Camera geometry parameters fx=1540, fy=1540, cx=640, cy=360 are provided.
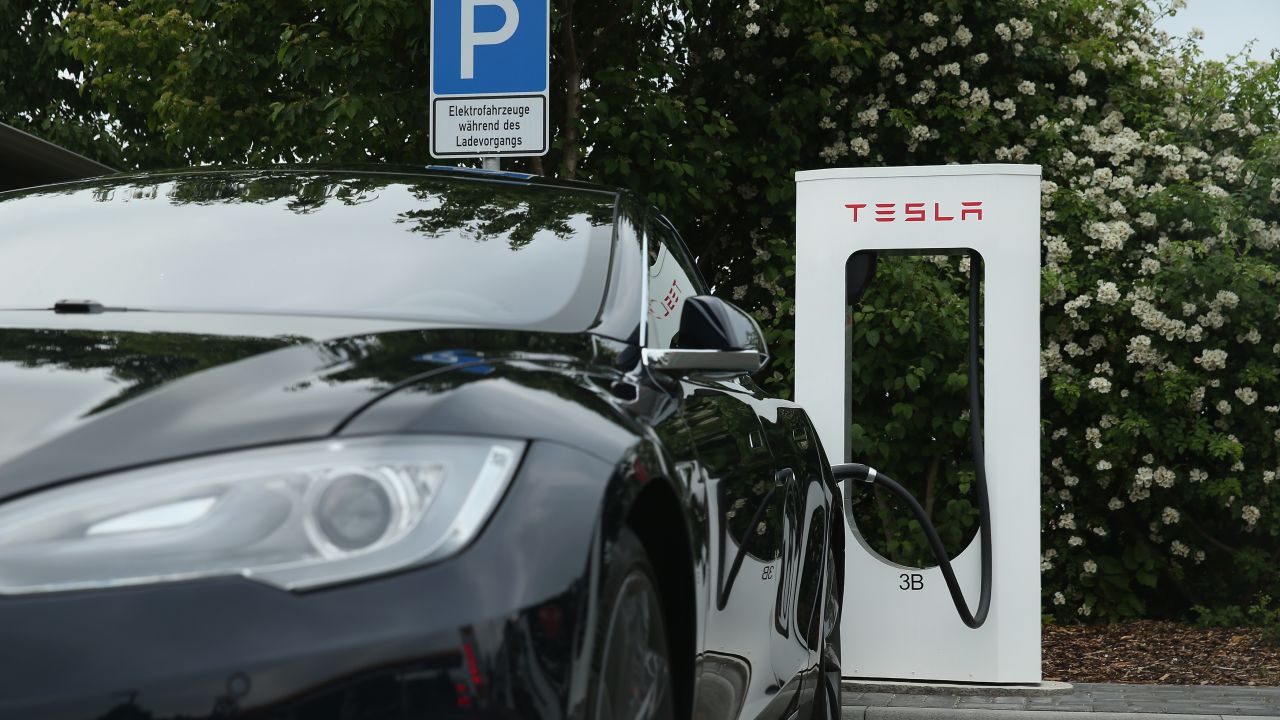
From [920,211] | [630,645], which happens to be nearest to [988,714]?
[920,211]

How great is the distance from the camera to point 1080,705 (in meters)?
5.98

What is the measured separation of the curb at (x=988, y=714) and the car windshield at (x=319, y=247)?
3.11 meters

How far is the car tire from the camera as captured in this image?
6.21ft

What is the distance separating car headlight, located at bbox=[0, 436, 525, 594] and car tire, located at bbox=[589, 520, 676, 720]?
243 millimetres

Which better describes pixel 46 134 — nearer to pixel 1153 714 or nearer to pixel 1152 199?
pixel 1152 199

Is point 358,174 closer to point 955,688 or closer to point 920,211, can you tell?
point 920,211

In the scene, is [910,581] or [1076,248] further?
[1076,248]

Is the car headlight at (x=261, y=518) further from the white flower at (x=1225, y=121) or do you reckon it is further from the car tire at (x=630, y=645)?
the white flower at (x=1225, y=121)

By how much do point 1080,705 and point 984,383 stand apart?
1308 millimetres

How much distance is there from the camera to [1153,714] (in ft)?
18.6

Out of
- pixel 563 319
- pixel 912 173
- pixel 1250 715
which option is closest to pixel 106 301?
pixel 563 319

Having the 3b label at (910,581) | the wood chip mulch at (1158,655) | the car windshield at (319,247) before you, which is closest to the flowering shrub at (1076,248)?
the wood chip mulch at (1158,655)

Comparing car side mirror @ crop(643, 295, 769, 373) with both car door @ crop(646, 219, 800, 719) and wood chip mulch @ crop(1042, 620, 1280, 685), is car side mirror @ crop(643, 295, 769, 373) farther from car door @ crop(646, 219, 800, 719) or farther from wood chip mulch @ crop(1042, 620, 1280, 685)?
wood chip mulch @ crop(1042, 620, 1280, 685)

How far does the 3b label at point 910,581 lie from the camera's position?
646 cm
